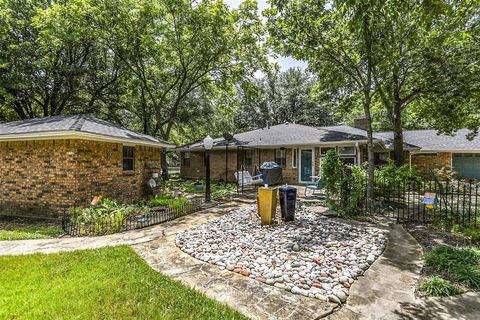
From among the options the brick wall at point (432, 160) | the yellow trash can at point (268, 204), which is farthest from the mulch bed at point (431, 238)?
the brick wall at point (432, 160)

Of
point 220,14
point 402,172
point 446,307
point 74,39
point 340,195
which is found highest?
point 220,14

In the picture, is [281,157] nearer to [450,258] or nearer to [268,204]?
[268,204]

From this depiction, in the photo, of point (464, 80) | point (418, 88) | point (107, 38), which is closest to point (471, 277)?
point (464, 80)

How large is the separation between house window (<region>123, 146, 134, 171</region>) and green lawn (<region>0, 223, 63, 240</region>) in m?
3.45

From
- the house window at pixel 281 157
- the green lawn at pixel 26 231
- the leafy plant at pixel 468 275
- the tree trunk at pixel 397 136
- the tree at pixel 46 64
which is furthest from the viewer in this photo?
the house window at pixel 281 157

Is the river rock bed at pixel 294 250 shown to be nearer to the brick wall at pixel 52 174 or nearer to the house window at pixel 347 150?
the brick wall at pixel 52 174

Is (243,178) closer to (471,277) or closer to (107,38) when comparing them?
(471,277)

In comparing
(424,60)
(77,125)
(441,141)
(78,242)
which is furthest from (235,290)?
(441,141)

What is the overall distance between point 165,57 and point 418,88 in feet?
50.6

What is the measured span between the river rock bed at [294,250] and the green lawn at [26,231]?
134 inches

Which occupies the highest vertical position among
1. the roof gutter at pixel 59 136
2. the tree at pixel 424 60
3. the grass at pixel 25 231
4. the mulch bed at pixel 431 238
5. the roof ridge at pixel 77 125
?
the tree at pixel 424 60

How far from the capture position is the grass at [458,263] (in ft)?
12.0

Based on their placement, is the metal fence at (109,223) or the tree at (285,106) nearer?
the metal fence at (109,223)

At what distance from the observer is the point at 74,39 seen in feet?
Result: 43.6
